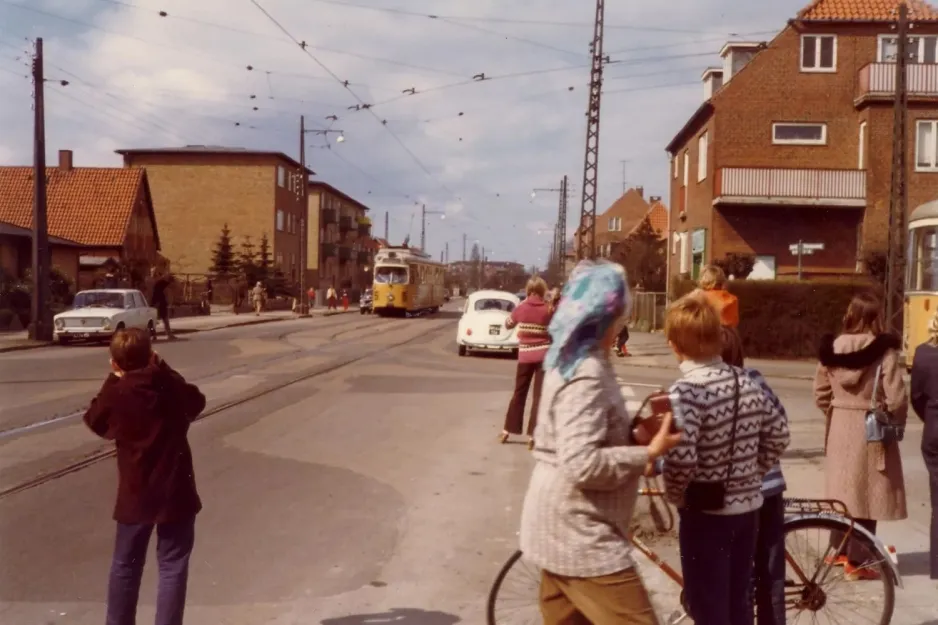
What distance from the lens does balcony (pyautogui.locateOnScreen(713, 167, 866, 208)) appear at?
30875 mm

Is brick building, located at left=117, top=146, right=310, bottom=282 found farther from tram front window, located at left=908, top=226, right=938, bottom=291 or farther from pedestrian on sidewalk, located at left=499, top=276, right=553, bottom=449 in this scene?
pedestrian on sidewalk, located at left=499, top=276, right=553, bottom=449

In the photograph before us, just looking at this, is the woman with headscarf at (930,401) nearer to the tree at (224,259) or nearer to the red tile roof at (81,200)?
the red tile roof at (81,200)

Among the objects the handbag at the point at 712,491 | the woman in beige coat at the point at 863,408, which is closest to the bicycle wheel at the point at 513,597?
the handbag at the point at 712,491

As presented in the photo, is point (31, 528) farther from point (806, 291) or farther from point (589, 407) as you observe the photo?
point (806, 291)

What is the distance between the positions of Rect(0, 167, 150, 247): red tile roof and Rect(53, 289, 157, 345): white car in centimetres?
2385

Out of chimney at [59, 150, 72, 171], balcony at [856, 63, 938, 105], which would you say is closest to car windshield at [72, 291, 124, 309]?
balcony at [856, 63, 938, 105]

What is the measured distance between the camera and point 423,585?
5695 mm

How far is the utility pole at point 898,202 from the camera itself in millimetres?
18797

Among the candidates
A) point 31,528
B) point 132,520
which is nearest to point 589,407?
point 132,520

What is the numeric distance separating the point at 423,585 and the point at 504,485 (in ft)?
9.36

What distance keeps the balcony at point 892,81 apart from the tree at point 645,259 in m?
13.6

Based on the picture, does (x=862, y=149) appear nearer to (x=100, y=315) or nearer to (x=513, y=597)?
(x=100, y=315)

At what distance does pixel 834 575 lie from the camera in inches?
185

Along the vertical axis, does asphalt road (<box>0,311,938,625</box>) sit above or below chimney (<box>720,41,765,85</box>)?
below
